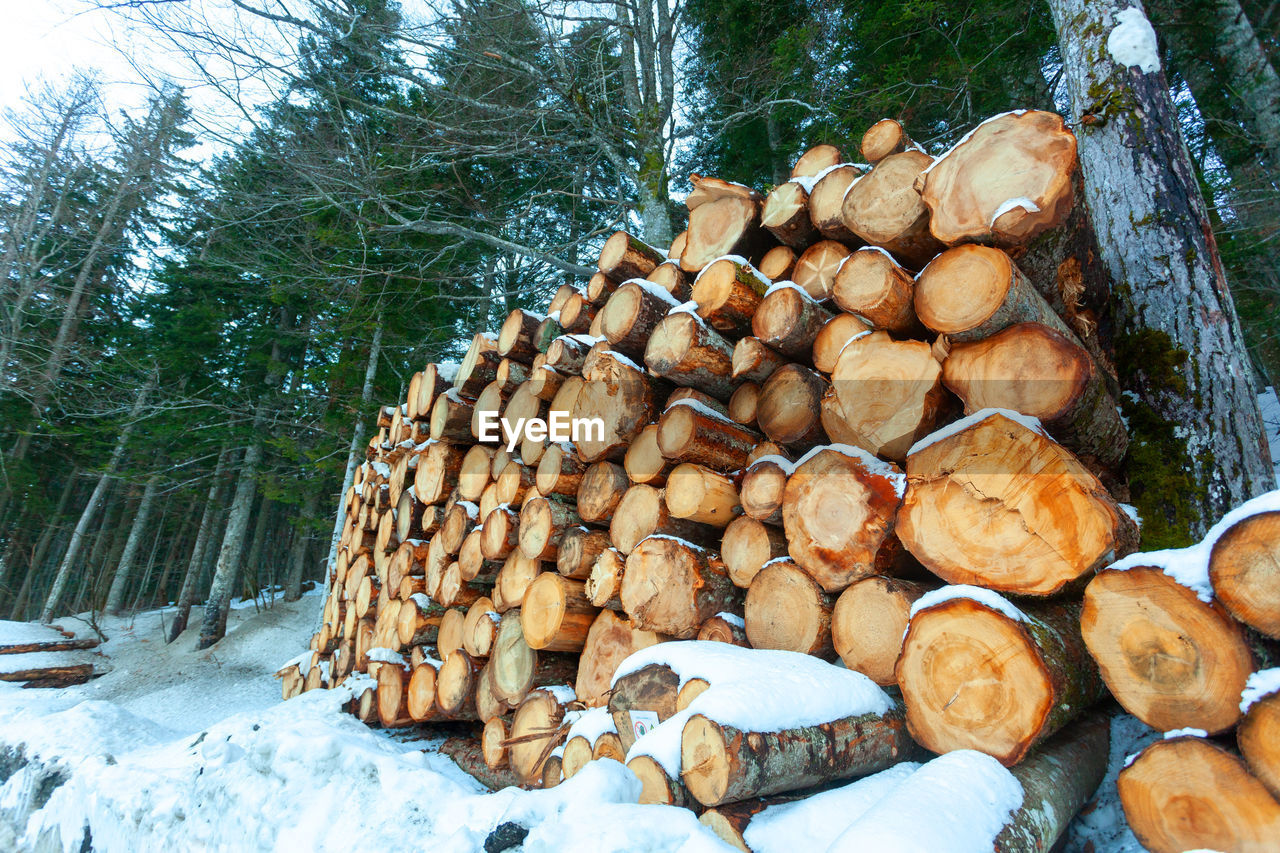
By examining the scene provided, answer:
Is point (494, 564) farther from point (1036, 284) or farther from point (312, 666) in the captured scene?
point (312, 666)

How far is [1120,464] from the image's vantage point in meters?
2.34

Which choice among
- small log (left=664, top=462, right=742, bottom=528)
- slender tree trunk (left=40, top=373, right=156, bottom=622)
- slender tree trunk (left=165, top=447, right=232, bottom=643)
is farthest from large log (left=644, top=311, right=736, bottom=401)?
slender tree trunk (left=40, top=373, right=156, bottom=622)

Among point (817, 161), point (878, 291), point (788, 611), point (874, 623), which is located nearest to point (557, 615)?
point (788, 611)

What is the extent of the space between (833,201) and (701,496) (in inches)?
50.5

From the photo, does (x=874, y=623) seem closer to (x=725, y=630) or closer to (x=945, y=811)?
(x=725, y=630)

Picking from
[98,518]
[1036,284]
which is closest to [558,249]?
[1036,284]

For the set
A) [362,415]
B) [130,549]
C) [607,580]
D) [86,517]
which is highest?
[362,415]

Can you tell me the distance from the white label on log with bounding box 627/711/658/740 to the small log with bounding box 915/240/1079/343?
141cm

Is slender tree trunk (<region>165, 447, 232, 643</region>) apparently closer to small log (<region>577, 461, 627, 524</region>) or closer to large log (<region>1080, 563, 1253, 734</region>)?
small log (<region>577, 461, 627, 524</region>)

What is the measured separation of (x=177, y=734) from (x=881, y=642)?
164 inches

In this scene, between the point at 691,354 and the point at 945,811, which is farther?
the point at 691,354

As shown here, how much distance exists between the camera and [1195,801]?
110cm

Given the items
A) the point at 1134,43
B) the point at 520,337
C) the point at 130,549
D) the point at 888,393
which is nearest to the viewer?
the point at 888,393

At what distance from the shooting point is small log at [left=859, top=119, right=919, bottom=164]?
7.19 ft
